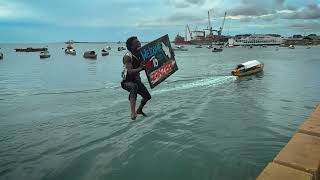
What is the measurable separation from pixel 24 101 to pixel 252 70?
2652 cm

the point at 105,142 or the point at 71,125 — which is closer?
the point at 105,142

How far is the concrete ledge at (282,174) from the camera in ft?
20.5

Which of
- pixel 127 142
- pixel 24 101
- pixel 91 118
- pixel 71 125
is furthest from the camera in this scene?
pixel 24 101

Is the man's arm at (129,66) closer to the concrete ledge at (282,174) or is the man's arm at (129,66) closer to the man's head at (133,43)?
the man's head at (133,43)

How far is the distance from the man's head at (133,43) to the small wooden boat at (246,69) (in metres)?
30.3

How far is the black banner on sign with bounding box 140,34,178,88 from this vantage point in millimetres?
10867

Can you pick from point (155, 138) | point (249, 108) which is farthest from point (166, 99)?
point (155, 138)

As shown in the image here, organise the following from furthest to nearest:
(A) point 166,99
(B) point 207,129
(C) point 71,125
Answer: (A) point 166,99 → (C) point 71,125 → (B) point 207,129

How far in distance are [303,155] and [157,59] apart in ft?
17.1

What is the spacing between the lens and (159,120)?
14.5 m

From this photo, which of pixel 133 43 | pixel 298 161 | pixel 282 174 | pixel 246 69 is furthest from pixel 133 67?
pixel 246 69

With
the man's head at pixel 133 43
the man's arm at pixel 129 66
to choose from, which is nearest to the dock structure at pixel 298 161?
the man's arm at pixel 129 66

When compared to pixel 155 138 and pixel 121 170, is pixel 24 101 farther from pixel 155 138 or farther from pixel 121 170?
pixel 121 170

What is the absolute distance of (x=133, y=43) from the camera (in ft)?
34.4
